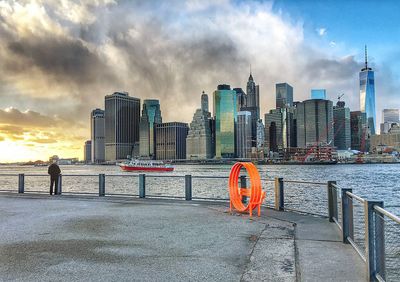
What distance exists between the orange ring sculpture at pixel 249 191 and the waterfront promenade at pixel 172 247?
552mm

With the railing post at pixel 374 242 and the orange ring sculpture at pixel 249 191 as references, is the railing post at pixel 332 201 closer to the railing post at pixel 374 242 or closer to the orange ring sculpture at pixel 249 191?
the orange ring sculpture at pixel 249 191

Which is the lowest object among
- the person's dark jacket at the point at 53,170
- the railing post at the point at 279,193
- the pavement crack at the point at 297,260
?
the pavement crack at the point at 297,260

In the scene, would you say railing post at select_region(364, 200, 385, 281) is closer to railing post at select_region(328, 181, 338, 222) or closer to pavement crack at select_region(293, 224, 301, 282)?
pavement crack at select_region(293, 224, 301, 282)

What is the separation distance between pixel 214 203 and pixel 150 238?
21.9 ft

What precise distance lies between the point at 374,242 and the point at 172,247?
406 cm

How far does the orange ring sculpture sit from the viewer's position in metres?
12.0

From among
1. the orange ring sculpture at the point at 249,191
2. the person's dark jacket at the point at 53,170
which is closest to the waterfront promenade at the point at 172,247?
the orange ring sculpture at the point at 249,191

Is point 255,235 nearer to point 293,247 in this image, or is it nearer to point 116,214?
point 293,247

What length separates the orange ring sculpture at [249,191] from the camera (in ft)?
39.3

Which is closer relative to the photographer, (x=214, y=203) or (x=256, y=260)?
(x=256, y=260)

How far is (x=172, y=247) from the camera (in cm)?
808

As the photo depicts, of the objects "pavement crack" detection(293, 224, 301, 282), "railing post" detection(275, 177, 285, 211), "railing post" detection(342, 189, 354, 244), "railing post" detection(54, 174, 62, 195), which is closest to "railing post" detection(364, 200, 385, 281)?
"pavement crack" detection(293, 224, 301, 282)

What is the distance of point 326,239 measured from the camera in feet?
28.6

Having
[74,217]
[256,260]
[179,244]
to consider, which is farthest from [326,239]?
[74,217]
